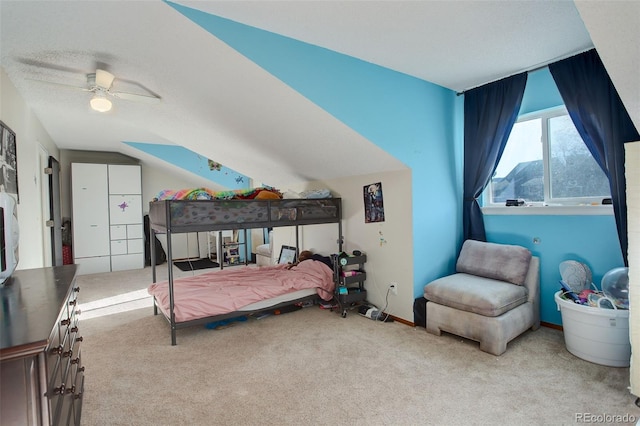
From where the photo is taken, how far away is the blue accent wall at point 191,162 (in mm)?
5984

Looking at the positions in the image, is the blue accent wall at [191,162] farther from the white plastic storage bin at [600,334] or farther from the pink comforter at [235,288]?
the white plastic storage bin at [600,334]

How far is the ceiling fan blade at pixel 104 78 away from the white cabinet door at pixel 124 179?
4.15 meters

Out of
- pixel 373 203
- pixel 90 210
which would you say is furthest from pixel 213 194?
pixel 90 210

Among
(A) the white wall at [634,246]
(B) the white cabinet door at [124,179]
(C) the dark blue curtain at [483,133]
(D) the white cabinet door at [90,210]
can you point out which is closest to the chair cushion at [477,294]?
(C) the dark blue curtain at [483,133]

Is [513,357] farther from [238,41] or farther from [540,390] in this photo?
[238,41]

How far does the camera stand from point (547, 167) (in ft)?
10.0

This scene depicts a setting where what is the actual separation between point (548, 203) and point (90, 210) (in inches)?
280

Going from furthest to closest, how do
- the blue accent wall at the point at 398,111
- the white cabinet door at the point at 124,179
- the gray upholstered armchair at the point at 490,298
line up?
the white cabinet door at the point at 124,179
the gray upholstered armchair at the point at 490,298
the blue accent wall at the point at 398,111

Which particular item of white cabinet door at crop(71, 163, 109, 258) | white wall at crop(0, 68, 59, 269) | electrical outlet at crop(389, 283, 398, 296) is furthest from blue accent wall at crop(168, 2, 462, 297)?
white cabinet door at crop(71, 163, 109, 258)

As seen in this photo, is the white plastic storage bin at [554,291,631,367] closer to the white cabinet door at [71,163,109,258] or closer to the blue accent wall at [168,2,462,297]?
the blue accent wall at [168,2,462,297]

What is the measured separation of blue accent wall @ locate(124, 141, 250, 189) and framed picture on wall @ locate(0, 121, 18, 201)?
3.23 meters

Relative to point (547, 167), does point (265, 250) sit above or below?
below

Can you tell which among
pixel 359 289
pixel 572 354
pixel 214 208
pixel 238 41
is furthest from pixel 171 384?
pixel 572 354

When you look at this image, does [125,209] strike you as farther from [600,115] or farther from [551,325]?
[600,115]
